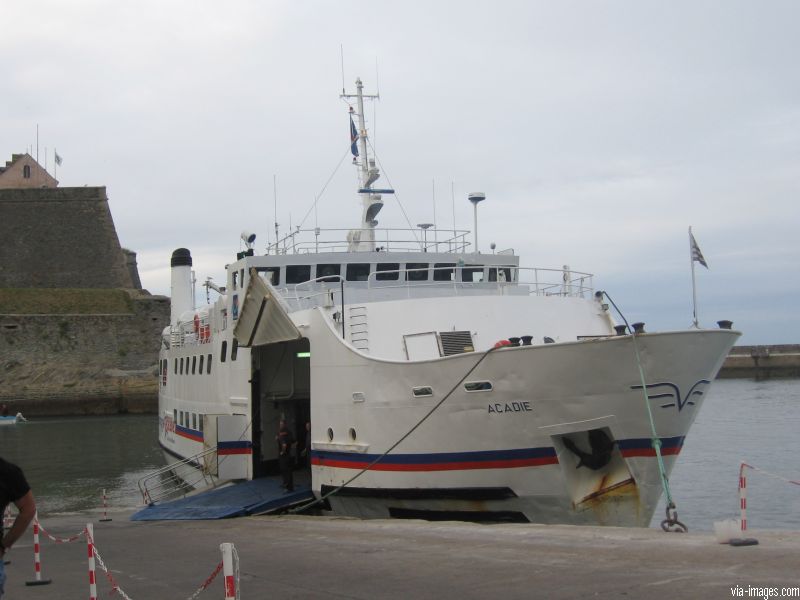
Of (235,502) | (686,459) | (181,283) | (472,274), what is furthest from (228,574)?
(181,283)

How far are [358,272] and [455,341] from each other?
4572mm

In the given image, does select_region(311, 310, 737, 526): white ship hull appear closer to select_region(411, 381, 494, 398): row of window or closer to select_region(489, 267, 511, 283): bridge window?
select_region(411, 381, 494, 398): row of window

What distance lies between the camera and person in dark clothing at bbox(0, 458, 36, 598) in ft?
17.6

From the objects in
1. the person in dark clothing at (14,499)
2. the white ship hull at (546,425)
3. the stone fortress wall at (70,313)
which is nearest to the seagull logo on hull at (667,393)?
the white ship hull at (546,425)

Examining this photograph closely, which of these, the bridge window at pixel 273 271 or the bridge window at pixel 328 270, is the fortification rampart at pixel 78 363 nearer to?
the bridge window at pixel 273 271

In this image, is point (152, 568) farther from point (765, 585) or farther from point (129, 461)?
point (129, 461)

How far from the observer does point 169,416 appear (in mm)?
Result: 27047

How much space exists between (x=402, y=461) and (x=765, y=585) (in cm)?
681

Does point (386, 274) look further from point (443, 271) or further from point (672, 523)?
point (672, 523)

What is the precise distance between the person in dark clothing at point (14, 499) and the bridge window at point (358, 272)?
491 inches

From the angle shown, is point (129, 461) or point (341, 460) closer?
point (341, 460)

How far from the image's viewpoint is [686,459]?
28078mm

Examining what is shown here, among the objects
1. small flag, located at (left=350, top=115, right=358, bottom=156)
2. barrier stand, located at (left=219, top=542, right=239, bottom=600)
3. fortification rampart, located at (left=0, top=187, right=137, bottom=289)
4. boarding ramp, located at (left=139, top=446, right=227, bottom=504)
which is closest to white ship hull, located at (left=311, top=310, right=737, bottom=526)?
boarding ramp, located at (left=139, top=446, right=227, bottom=504)

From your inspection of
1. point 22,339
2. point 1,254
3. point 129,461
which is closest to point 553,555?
point 129,461
